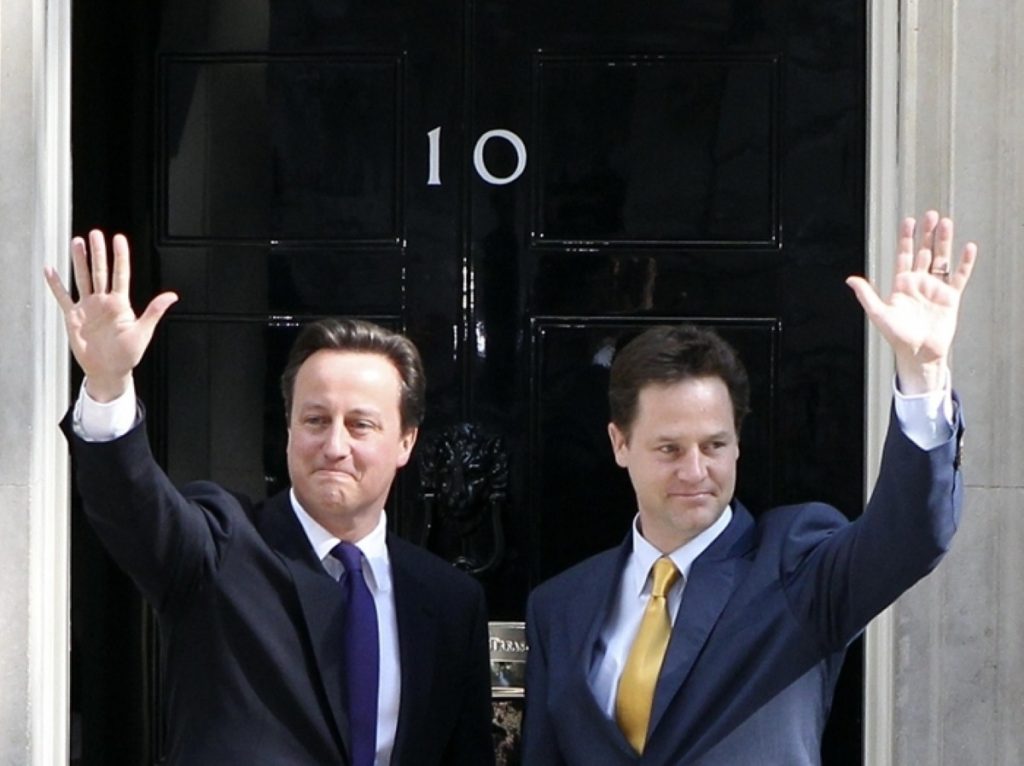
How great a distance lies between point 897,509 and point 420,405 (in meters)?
1.06

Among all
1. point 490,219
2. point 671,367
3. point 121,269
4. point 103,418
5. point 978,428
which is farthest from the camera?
point 490,219

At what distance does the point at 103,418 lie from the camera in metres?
3.43

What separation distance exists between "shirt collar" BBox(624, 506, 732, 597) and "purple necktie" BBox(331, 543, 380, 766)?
511 millimetres

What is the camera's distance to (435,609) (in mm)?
3932

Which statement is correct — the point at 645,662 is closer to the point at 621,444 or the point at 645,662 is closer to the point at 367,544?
the point at 621,444

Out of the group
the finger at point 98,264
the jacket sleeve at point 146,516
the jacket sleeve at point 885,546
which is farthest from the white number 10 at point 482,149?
the finger at point 98,264

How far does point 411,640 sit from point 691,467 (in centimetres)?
65

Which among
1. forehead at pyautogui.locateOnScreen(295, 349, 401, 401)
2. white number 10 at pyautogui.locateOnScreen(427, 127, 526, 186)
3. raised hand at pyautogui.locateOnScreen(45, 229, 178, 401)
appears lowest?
forehead at pyautogui.locateOnScreen(295, 349, 401, 401)

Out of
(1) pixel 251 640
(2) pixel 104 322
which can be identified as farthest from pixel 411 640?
(2) pixel 104 322

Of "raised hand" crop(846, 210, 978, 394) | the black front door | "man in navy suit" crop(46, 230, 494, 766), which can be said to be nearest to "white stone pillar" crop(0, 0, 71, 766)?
the black front door

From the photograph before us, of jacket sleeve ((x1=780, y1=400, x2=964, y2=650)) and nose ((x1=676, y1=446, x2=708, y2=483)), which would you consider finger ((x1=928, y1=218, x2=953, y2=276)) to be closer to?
jacket sleeve ((x1=780, y1=400, x2=964, y2=650))

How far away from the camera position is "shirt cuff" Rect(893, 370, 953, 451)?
332cm

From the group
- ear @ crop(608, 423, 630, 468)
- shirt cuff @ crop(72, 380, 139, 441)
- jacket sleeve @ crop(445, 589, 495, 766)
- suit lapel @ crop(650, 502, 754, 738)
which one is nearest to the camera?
shirt cuff @ crop(72, 380, 139, 441)

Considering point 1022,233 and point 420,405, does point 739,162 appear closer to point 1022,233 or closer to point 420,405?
point 1022,233
